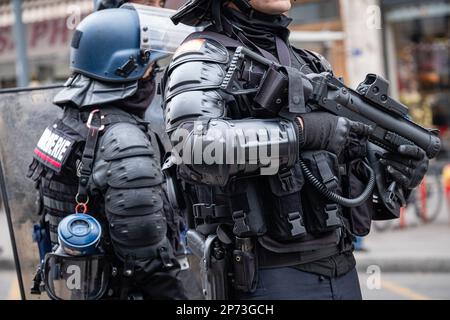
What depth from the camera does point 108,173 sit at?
3.45m

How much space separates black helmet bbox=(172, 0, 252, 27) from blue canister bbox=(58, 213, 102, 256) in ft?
3.15

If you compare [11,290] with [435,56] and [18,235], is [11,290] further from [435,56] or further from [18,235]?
[435,56]

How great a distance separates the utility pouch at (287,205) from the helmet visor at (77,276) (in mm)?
1143

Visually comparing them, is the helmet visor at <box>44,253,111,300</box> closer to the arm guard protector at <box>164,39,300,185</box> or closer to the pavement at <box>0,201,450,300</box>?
the arm guard protector at <box>164,39,300,185</box>

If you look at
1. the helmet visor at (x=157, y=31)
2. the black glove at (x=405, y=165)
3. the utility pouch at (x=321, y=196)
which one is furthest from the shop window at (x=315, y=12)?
the utility pouch at (x=321, y=196)

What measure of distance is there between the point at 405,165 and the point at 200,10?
852 mm

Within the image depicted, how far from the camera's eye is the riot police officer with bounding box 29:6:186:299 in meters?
3.44

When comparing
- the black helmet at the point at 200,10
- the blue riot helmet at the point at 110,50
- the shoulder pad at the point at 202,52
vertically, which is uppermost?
the black helmet at the point at 200,10

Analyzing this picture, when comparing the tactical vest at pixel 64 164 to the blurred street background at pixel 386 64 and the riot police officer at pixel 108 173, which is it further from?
the blurred street background at pixel 386 64

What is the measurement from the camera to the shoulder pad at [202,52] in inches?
105

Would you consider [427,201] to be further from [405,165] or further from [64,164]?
[405,165]

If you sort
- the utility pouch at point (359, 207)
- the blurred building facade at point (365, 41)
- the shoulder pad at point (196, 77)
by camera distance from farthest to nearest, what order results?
the blurred building facade at point (365, 41) → the utility pouch at point (359, 207) → the shoulder pad at point (196, 77)
